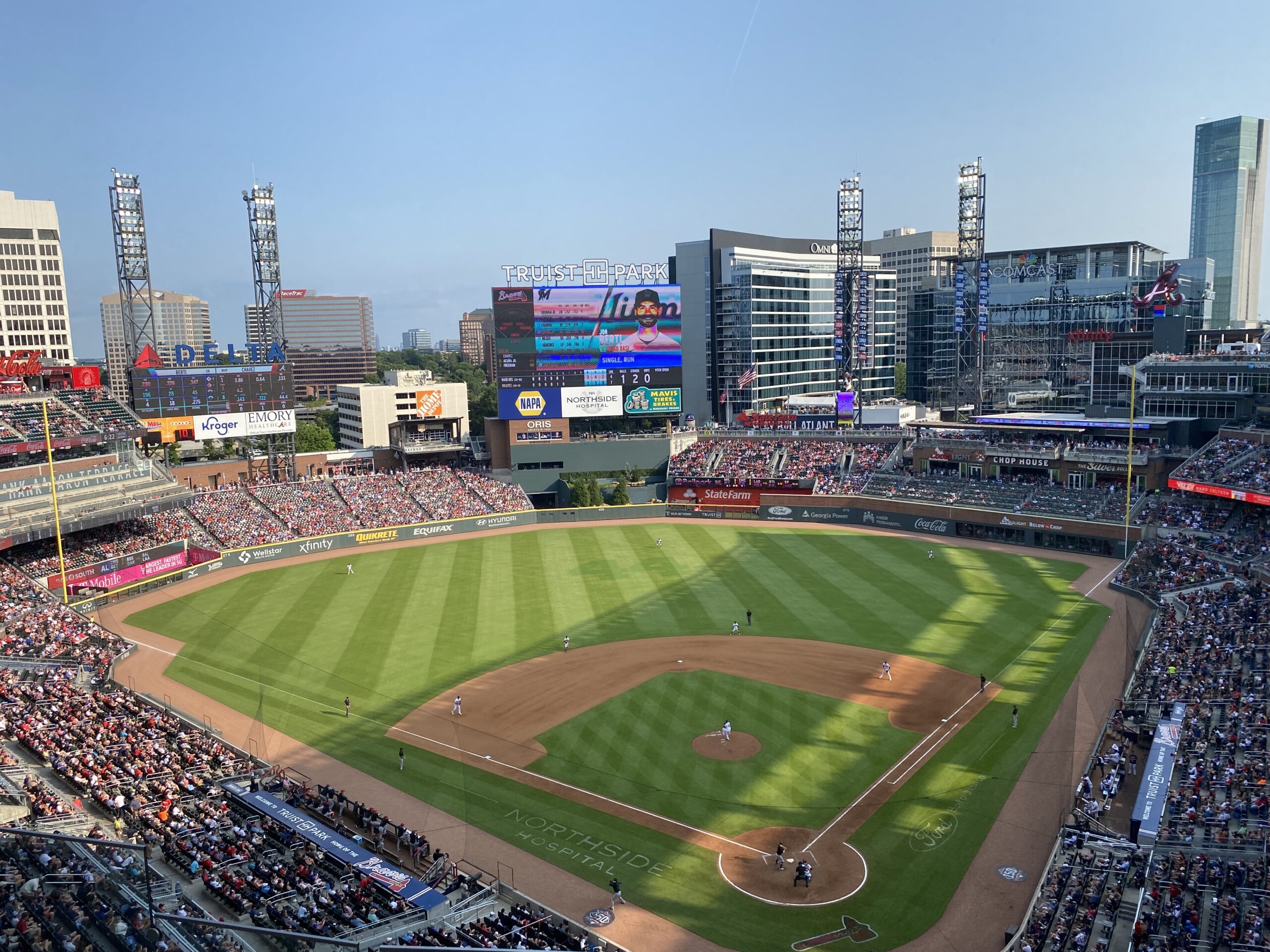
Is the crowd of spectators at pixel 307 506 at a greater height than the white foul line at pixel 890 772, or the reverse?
the crowd of spectators at pixel 307 506

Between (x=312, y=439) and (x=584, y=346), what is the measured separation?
45.1 meters

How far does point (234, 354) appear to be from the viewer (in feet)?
241

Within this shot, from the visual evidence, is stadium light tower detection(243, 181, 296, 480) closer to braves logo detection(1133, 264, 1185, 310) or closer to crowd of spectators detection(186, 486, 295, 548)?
crowd of spectators detection(186, 486, 295, 548)

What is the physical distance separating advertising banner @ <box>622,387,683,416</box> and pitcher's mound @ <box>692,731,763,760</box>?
160 feet

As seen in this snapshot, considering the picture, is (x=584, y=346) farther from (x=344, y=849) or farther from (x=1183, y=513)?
(x=344, y=849)

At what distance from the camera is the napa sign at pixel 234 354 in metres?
65.6

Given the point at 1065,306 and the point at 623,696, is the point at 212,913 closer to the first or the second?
the point at 623,696

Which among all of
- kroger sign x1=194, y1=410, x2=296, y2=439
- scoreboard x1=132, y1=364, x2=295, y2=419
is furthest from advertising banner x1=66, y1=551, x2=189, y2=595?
scoreboard x1=132, y1=364, x2=295, y2=419

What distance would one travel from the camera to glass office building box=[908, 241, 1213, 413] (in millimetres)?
77312

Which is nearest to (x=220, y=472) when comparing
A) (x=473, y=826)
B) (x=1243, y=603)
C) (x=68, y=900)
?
(x=473, y=826)

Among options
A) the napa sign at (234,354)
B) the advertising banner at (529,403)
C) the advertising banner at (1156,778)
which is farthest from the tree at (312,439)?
the advertising banner at (1156,778)

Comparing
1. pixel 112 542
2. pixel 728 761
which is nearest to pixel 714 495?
pixel 112 542

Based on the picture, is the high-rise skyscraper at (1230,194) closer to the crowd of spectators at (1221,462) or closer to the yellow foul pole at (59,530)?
the crowd of spectators at (1221,462)

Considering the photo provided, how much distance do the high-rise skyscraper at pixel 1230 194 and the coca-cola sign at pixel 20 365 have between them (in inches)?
7852
